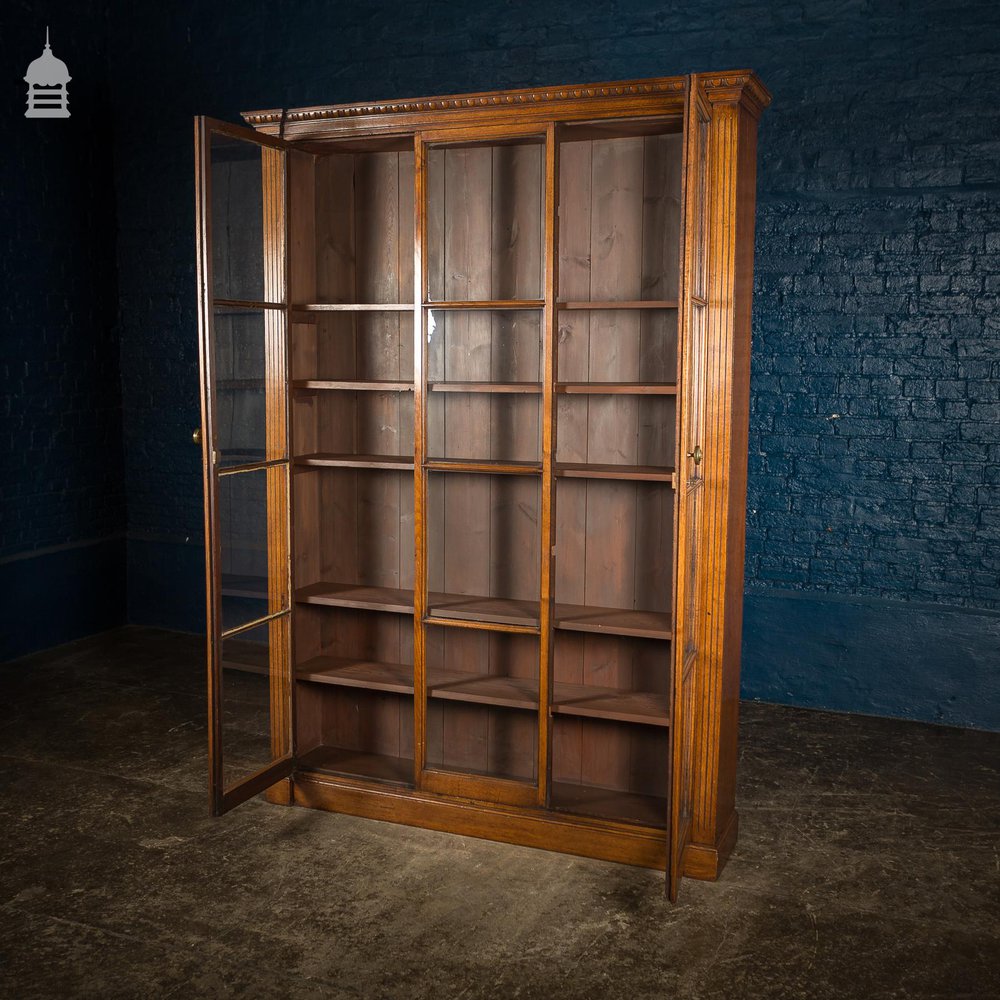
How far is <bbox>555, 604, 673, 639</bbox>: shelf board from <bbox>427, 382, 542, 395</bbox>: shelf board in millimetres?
836

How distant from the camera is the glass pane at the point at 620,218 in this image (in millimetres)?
3832

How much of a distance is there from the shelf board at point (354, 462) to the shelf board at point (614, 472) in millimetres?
597

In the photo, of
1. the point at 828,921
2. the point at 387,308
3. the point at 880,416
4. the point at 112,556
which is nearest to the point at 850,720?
the point at 880,416

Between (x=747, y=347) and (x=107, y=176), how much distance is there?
16.0ft

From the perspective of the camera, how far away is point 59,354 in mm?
6520

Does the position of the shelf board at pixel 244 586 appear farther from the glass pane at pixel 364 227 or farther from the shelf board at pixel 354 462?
the glass pane at pixel 364 227

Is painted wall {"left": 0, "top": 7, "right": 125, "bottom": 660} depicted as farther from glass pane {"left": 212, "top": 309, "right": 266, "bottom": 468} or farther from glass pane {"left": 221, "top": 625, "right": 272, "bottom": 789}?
glass pane {"left": 212, "top": 309, "right": 266, "bottom": 468}

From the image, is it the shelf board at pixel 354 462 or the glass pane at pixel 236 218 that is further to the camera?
the shelf board at pixel 354 462

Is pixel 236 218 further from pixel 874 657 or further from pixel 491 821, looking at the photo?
pixel 874 657

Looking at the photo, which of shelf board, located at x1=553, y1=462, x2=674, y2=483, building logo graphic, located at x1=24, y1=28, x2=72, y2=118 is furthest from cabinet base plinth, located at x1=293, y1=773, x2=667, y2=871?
building logo graphic, located at x1=24, y1=28, x2=72, y2=118

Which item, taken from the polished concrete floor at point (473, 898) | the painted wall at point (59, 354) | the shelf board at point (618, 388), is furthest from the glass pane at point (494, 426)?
the painted wall at point (59, 354)

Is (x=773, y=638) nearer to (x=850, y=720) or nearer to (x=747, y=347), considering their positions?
(x=850, y=720)

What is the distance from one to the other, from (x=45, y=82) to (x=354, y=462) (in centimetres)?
377

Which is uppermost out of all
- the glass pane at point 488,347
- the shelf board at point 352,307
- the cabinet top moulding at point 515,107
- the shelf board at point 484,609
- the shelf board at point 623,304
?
the cabinet top moulding at point 515,107
